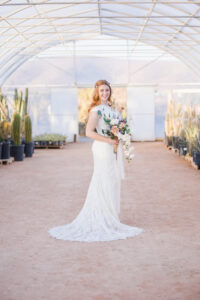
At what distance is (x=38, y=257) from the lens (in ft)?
12.5

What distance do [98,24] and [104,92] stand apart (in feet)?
40.3

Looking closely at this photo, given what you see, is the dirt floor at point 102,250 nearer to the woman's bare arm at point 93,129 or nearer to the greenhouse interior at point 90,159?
the greenhouse interior at point 90,159

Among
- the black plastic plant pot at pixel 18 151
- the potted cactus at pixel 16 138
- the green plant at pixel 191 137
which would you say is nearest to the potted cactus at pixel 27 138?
the potted cactus at pixel 16 138

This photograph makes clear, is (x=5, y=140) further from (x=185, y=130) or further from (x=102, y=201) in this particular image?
(x=102, y=201)

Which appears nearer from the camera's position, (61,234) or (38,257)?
(38,257)

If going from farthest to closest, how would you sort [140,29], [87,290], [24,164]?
→ [140,29] → [24,164] → [87,290]

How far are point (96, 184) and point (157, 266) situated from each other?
1362 mm

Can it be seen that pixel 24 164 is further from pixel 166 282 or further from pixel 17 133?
pixel 166 282

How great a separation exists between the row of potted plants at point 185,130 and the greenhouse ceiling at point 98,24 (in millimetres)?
2461

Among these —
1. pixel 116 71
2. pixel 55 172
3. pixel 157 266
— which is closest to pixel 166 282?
pixel 157 266

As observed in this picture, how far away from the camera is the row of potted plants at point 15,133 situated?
11.7m

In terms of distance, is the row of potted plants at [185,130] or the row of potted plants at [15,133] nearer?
the row of potted plants at [185,130]

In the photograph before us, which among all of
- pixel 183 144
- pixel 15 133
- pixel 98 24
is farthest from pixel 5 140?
pixel 98 24

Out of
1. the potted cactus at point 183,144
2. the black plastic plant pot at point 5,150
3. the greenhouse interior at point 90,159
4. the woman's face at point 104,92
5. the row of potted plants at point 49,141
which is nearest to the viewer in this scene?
the greenhouse interior at point 90,159
